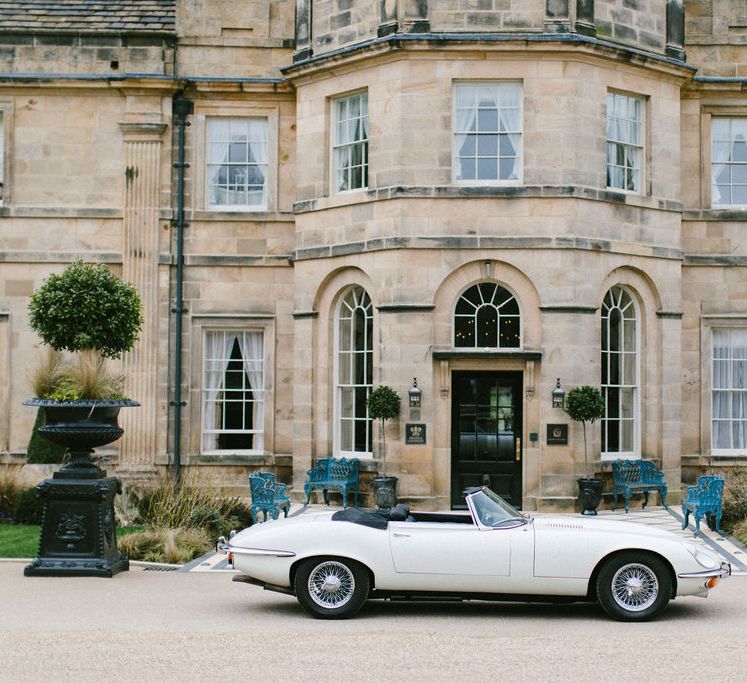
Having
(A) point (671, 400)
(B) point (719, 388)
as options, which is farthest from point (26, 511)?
(B) point (719, 388)

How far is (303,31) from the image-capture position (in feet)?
66.3

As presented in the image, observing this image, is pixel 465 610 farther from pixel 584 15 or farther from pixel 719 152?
pixel 719 152

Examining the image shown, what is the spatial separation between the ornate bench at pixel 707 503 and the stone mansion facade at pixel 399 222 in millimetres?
2329

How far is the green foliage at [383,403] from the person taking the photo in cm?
1802

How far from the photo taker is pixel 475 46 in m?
18.4

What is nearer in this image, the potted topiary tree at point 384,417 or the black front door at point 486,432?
the potted topiary tree at point 384,417

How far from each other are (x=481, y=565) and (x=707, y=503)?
22.4 ft

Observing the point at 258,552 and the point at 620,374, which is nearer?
the point at 258,552

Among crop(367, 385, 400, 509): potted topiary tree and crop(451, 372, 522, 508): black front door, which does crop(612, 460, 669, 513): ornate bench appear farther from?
crop(367, 385, 400, 509): potted topiary tree

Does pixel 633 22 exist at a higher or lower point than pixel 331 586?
higher

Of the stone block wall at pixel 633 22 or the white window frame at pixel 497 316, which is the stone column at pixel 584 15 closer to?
the stone block wall at pixel 633 22

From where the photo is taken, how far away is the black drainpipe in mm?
20781

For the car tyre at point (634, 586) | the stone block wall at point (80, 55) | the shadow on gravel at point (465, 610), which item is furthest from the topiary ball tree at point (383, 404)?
the car tyre at point (634, 586)

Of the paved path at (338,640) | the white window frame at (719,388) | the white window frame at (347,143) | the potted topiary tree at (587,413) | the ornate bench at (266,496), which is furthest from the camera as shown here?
the white window frame at (719,388)
